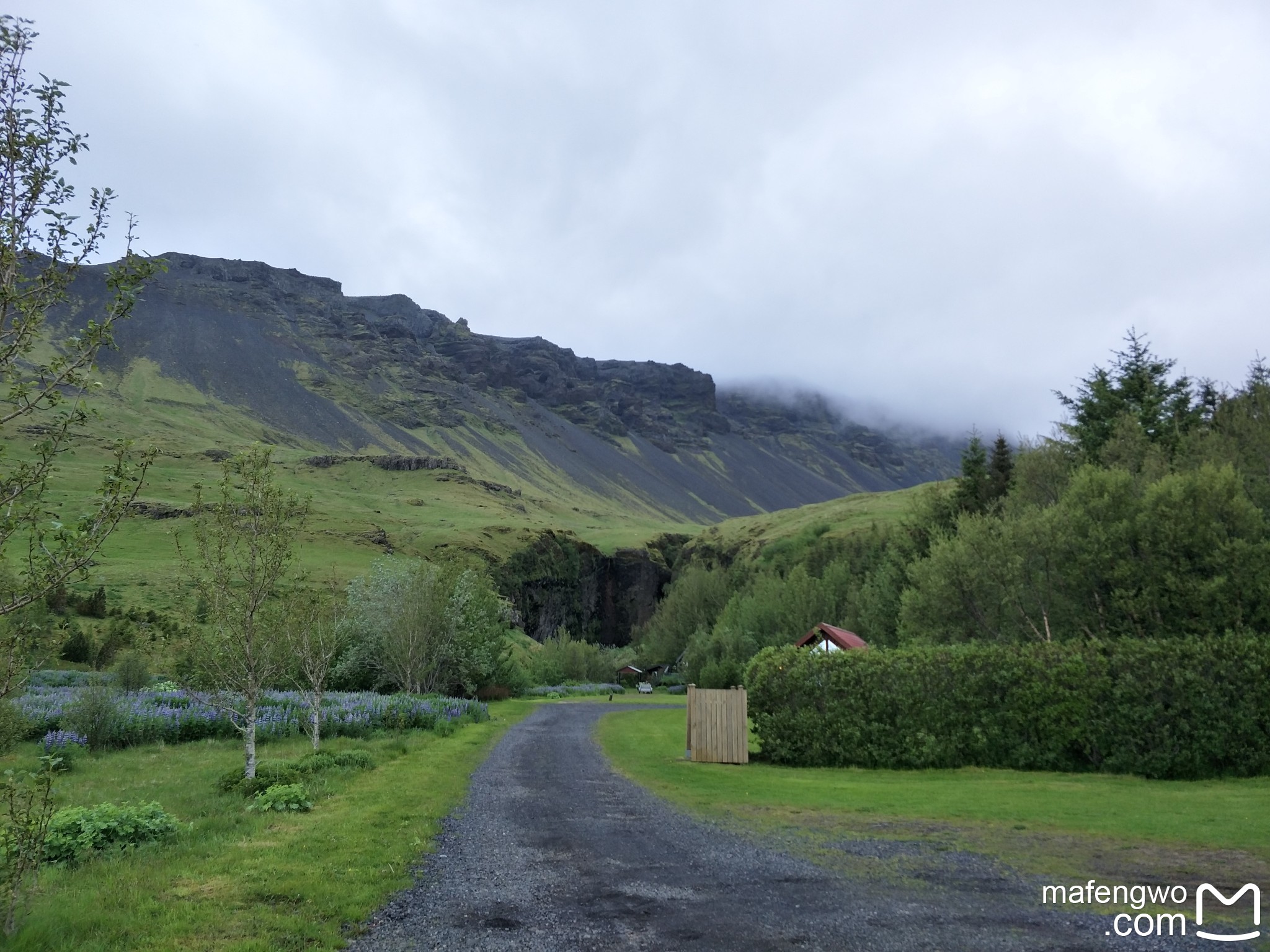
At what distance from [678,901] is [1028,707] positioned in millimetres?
18432

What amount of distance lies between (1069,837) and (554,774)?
42.9 feet

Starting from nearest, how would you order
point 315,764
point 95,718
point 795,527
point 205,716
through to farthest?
1. point 315,764
2. point 95,718
3. point 205,716
4. point 795,527

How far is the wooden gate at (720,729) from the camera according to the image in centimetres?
2500

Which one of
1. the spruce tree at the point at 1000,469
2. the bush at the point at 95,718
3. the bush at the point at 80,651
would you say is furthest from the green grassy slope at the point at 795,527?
the bush at the point at 95,718

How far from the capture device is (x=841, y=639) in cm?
4647

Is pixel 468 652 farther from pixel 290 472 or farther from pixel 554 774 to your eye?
pixel 290 472

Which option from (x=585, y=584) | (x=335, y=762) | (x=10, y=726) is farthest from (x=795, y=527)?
(x=10, y=726)

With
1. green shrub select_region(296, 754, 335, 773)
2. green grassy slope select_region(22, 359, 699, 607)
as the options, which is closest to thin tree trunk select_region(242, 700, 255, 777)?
green shrub select_region(296, 754, 335, 773)

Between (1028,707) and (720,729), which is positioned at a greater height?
(1028,707)

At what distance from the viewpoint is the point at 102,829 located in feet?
37.3

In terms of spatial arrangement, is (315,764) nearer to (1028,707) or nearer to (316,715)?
(316,715)

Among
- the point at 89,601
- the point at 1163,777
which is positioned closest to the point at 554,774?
the point at 1163,777

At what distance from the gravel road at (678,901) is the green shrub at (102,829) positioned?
4.39 m

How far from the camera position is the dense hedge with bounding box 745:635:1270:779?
70.6 feet
